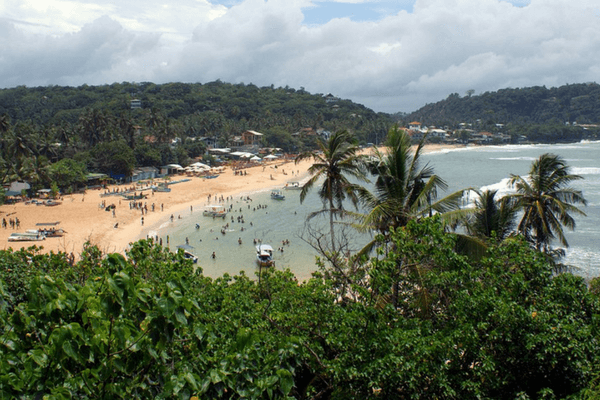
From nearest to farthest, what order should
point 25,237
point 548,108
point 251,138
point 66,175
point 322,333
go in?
point 322,333, point 25,237, point 66,175, point 251,138, point 548,108

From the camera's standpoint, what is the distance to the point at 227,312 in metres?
7.05

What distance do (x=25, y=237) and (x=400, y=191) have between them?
2707cm

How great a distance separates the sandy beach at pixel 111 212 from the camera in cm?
2858

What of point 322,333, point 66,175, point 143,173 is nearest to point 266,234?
point 66,175

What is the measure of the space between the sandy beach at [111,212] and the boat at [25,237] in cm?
28

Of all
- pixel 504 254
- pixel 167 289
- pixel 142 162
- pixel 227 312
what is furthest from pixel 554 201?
pixel 142 162

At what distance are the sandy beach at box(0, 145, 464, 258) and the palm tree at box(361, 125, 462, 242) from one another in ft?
51.1

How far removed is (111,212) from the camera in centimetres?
3641

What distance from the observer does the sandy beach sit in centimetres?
2858

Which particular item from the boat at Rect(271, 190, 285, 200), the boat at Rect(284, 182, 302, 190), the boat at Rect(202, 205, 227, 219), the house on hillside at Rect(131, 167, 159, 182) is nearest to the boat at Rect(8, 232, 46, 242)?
the boat at Rect(202, 205, 227, 219)

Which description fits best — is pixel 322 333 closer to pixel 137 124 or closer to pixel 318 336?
pixel 318 336

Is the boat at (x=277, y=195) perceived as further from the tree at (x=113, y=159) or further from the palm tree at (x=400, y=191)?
the palm tree at (x=400, y=191)

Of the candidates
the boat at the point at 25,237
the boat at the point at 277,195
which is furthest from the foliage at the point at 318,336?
the boat at the point at 277,195

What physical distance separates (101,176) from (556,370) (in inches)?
2026
